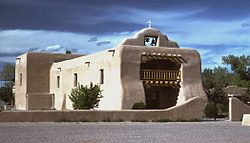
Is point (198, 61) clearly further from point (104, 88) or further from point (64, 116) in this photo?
point (64, 116)

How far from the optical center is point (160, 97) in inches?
1491

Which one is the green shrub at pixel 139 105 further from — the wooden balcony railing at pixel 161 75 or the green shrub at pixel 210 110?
the green shrub at pixel 210 110

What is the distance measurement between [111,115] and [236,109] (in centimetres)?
927

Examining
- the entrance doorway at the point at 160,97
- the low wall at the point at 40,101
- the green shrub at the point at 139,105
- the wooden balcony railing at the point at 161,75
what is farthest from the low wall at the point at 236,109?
the low wall at the point at 40,101

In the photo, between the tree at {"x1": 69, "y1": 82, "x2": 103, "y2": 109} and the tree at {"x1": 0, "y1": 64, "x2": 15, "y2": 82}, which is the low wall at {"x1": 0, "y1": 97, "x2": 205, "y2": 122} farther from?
the tree at {"x1": 0, "y1": 64, "x2": 15, "y2": 82}

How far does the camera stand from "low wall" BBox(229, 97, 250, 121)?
31598 mm

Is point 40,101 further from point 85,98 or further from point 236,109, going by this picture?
point 236,109

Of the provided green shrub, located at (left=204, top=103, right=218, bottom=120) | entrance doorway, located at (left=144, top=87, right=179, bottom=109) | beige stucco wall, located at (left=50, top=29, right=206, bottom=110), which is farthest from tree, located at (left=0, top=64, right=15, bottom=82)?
green shrub, located at (left=204, top=103, right=218, bottom=120)

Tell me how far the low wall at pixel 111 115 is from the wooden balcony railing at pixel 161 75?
18.0 feet

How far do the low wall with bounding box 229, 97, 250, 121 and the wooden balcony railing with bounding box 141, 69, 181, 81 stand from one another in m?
5.46

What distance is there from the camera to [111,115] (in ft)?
91.4

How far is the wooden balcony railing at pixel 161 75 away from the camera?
35188 mm

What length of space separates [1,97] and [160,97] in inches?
1276

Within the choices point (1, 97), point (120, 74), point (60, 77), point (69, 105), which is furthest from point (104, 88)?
point (1, 97)
